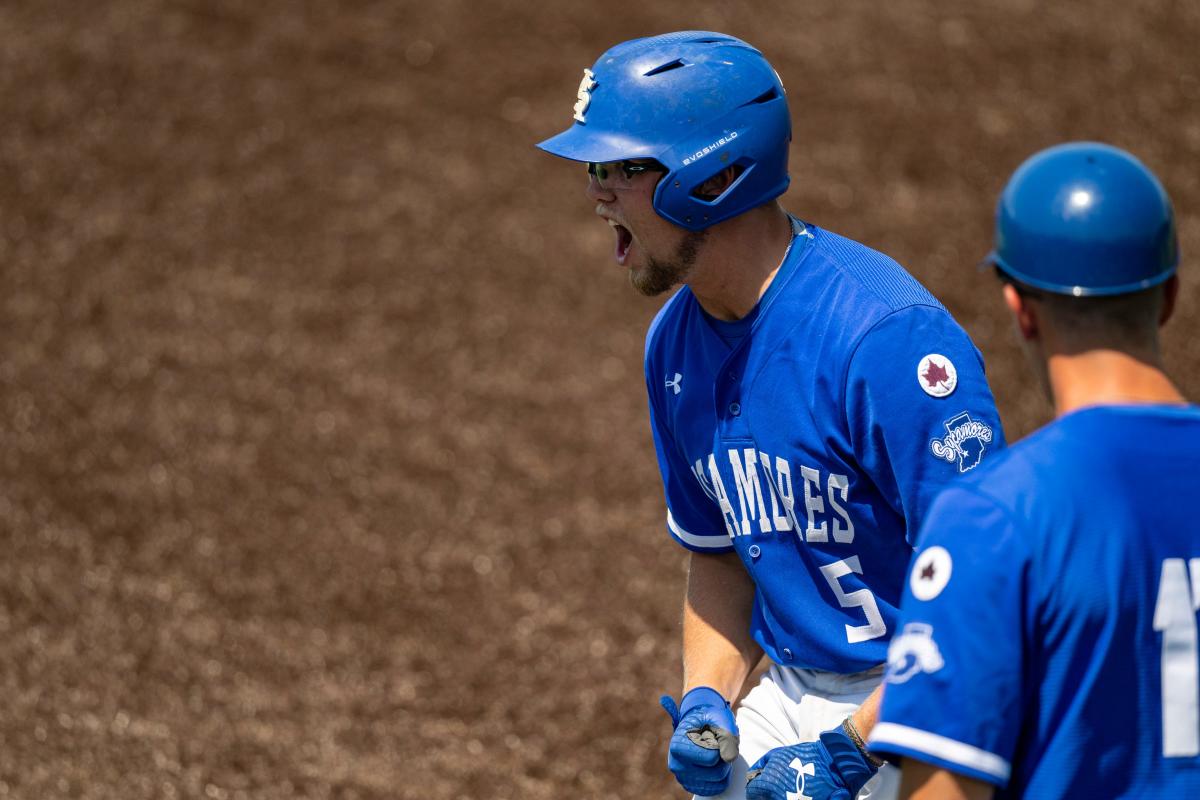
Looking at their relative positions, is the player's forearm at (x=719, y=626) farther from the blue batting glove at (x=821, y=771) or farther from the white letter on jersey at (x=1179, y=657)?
the white letter on jersey at (x=1179, y=657)

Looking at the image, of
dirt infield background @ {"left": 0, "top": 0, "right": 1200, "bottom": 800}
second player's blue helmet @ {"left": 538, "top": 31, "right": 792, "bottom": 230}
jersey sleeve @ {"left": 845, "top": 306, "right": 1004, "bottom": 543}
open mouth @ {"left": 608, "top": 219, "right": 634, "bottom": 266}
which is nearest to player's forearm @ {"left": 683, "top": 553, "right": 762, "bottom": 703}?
jersey sleeve @ {"left": 845, "top": 306, "right": 1004, "bottom": 543}

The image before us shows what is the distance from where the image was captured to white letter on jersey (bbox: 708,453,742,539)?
3422 millimetres

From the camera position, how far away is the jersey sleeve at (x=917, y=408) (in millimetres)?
2965

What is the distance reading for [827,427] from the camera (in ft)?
10.2

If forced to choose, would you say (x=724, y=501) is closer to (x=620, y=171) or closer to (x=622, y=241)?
(x=622, y=241)

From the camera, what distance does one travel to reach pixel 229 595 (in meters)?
6.84

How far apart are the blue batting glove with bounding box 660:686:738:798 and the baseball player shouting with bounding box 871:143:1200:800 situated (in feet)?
3.45

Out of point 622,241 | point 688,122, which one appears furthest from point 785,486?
point 688,122

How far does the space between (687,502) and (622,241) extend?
0.74 meters

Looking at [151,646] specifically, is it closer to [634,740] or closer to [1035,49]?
[634,740]

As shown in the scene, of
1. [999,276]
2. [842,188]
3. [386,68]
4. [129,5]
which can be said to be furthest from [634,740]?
[129,5]

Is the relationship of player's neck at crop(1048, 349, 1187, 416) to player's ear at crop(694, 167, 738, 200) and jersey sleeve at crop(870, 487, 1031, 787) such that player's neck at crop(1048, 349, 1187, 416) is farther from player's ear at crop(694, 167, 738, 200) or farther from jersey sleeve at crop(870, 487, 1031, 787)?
player's ear at crop(694, 167, 738, 200)

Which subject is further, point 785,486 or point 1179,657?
point 785,486

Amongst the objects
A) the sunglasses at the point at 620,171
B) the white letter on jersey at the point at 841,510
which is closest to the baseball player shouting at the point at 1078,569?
the white letter on jersey at the point at 841,510
